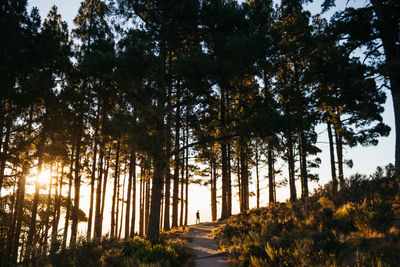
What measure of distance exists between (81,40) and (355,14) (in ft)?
48.9

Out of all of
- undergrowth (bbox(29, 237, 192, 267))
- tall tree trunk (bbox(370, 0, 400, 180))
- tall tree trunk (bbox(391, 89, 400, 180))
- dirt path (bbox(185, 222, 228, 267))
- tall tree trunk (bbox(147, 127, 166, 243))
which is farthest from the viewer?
tall tree trunk (bbox(147, 127, 166, 243))

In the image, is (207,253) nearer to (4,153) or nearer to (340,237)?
(340,237)

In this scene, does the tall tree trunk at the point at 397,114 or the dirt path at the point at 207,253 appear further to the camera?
the tall tree trunk at the point at 397,114

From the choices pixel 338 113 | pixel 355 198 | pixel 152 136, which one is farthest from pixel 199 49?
pixel 338 113

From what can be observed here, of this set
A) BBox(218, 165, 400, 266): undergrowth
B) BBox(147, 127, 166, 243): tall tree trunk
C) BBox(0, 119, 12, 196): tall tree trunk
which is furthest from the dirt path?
BBox(0, 119, 12, 196): tall tree trunk

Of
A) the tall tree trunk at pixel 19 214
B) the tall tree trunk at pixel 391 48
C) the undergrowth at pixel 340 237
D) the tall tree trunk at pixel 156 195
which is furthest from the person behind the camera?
the tall tree trunk at pixel 19 214

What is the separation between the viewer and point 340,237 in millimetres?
6551

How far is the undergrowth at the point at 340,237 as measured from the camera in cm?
547

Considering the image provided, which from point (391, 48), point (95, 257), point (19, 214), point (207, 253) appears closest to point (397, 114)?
point (391, 48)

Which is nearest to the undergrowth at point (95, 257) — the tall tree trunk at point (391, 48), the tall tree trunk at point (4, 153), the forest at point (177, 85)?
the forest at point (177, 85)

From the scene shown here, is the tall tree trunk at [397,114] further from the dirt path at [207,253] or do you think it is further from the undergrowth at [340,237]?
the dirt path at [207,253]

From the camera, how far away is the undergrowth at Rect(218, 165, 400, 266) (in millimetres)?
5469

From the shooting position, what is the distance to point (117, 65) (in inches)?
385

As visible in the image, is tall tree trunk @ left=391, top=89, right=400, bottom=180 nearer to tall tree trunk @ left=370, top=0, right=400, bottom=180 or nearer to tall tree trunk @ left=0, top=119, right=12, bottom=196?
tall tree trunk @ left=370, top=0, right=400, bottom=180
